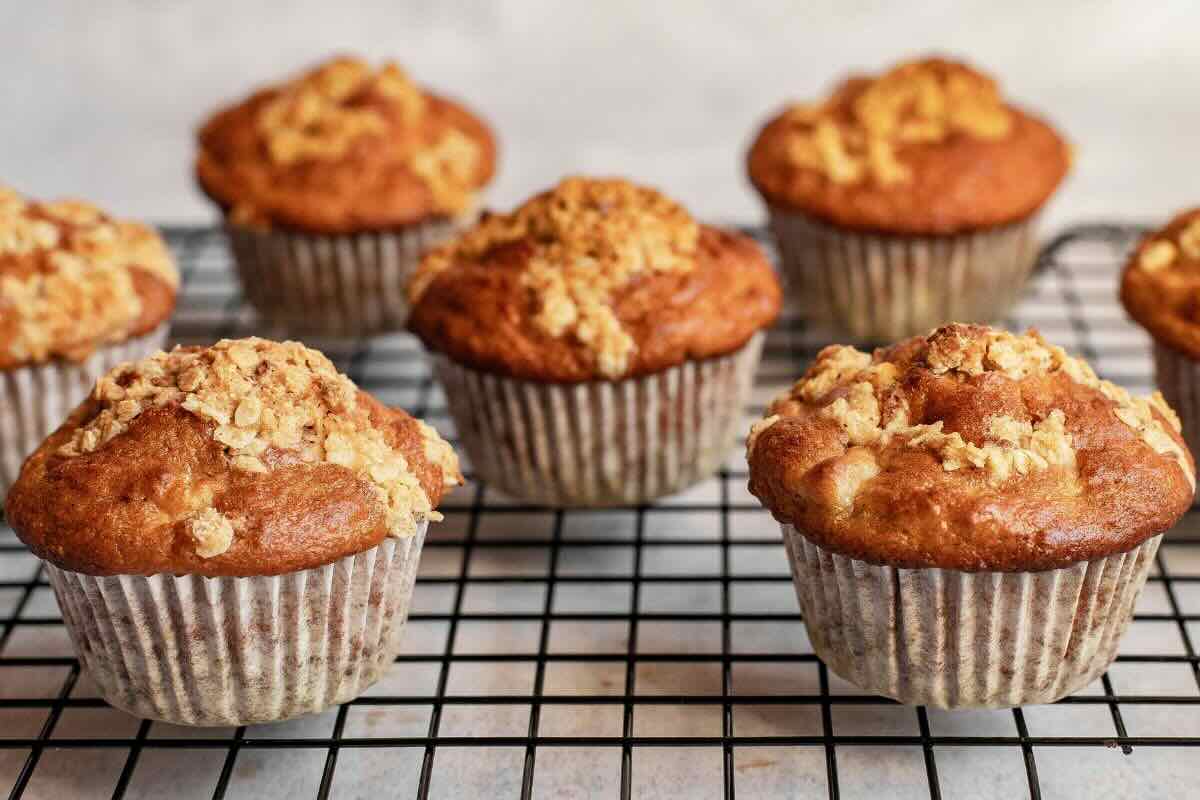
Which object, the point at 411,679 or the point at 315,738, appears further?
the point at 411,679

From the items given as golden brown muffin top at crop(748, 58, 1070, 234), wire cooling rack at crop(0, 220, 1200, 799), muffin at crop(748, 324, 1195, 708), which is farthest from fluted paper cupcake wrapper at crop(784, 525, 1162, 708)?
golden brown muffin top at crop(748, 58, 1070, 234)

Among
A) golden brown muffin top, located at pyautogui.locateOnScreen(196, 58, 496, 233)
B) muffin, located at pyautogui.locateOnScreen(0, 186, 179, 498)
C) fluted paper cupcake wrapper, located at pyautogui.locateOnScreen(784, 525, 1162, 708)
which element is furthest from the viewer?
golden brown muffin top, located at pyautogui.locateOnScreen(196, 58, 496, 233)

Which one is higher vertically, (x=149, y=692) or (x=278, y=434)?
(x=278, y=434)

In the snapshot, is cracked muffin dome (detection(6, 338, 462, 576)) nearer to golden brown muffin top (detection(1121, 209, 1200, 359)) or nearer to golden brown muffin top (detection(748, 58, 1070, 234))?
golden brown muffin top (detection(1121, 209, 1200, 359))

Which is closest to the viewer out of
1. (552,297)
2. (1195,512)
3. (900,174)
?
(552,297)

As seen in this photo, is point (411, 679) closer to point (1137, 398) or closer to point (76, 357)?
point (76, 357)

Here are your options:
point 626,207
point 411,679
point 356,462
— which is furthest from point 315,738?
point 626,207

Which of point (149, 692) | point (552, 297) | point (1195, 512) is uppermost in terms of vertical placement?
point (552, 297)

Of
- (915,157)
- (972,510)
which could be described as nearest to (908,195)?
(915,157)
